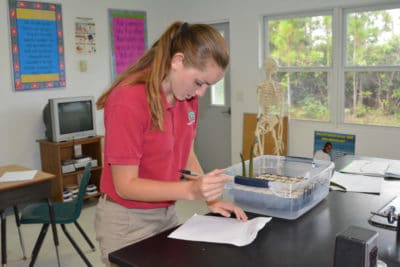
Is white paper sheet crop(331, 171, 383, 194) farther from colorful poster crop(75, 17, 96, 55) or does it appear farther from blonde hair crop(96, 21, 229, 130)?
colorful poster crop(75, 17, 96, 55)

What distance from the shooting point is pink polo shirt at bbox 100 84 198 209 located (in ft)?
4.20

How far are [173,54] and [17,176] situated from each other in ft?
6.91

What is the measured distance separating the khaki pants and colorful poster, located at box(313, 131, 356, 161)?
3223mm

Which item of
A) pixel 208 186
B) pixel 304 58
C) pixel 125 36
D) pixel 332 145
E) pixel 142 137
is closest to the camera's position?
pixel 208 186

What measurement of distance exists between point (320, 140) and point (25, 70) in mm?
3066

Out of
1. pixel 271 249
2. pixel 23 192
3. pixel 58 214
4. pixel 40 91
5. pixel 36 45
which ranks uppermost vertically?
pixel 36 45

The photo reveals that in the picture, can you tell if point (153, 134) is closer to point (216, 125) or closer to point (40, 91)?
point (40, 91)

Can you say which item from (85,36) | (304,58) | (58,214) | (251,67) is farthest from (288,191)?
(85,36)

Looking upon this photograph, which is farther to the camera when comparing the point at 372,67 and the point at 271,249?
Answer: the point at 372,67

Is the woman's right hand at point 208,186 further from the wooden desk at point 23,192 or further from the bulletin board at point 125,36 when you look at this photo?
the bulletin board at point 125,36

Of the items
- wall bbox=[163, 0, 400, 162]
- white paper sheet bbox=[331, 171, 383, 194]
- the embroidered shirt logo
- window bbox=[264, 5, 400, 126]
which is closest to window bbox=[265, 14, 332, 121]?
window bbox=[264, 5, 400, 126]

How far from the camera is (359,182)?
79.7 inches

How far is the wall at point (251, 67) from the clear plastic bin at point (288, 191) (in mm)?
2608

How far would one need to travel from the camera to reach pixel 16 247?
3.44m
